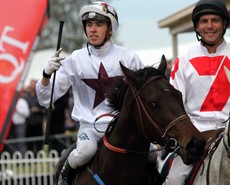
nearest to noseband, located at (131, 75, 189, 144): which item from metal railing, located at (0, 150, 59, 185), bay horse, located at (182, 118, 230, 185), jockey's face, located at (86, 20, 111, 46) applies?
bay horse, located at (182, 118, 230, 185)

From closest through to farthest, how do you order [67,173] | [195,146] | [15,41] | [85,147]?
[195,146]
[85,147]
[67,173]
[15,41]

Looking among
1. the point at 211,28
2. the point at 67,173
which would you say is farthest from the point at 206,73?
the point at 67,173

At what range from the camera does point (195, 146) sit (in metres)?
5.64

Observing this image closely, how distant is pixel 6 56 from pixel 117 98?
599 cm

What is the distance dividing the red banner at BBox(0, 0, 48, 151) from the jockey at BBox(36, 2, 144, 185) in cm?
504

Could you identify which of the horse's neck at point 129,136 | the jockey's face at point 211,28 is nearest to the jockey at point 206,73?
the jockey's face at point 211,28

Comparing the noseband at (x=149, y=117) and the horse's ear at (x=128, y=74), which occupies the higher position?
the horse's ear at (x=128, y=74)

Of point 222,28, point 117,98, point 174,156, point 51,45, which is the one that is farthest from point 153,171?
point 51,45

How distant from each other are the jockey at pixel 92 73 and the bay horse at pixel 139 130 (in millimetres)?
319

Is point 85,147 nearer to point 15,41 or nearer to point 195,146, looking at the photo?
point 195,146

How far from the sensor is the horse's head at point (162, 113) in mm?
5695

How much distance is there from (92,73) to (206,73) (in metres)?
1.17

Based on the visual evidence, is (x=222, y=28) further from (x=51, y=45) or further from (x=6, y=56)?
(x=51, y=45)

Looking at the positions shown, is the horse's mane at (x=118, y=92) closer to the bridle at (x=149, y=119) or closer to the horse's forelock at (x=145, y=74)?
the horse's forelock at (x=145, y=74)
